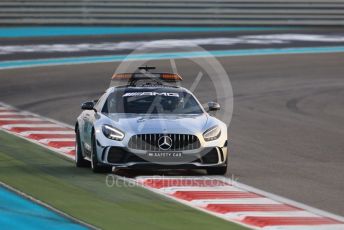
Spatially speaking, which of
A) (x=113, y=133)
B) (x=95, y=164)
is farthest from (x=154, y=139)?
(x=95, y=164)

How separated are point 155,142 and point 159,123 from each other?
350mm

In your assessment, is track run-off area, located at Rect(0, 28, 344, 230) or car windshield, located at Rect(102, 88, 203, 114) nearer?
track run-off area, located at Rect(0, 28, 344, 230)

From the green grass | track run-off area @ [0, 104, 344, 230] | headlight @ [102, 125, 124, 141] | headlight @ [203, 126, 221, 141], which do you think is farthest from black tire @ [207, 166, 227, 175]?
the green grass

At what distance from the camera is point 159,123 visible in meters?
15.2

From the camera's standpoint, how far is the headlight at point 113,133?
15.1m

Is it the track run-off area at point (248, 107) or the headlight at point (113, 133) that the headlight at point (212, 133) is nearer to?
the track run-off area at point (248, 107)

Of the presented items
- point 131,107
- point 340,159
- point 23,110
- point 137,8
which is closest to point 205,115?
point 131,107

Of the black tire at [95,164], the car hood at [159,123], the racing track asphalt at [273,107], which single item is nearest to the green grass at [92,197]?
the black tire at [95,164]

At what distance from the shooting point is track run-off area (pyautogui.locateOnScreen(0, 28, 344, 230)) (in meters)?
13.3

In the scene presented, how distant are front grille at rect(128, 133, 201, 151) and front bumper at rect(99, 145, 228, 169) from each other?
8cm

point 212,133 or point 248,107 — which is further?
point 248,107

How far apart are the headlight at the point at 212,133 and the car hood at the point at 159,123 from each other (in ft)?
0.31

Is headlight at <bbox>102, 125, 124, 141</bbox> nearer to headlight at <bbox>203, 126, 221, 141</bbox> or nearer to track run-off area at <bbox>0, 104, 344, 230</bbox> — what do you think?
track run-off area at <bbox>0, 104, 344, 230</bbox>

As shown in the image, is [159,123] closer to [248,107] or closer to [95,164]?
[95,164]
